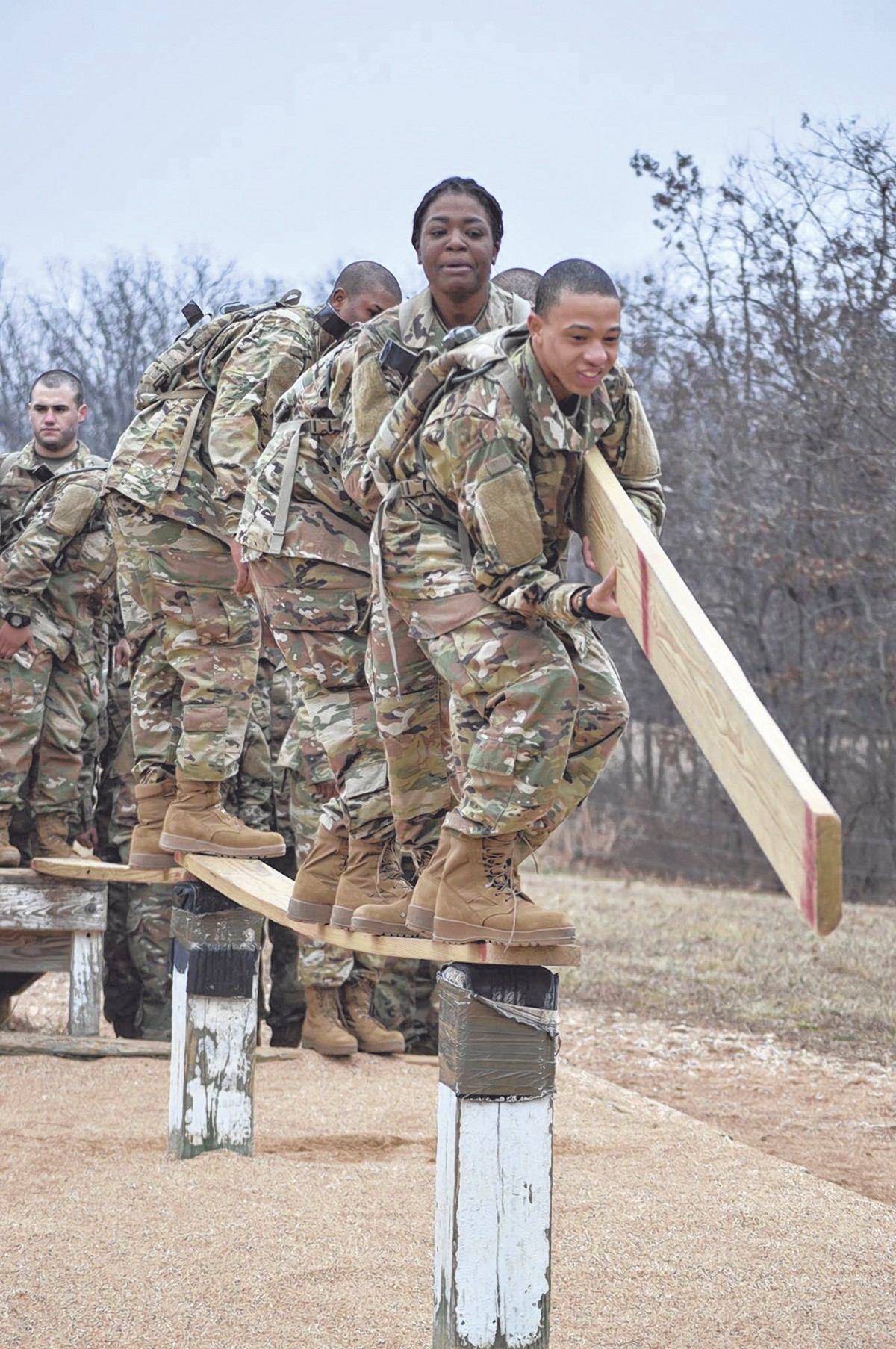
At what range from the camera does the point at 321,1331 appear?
3.77 meters

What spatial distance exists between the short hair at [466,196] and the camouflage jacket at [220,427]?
133cm

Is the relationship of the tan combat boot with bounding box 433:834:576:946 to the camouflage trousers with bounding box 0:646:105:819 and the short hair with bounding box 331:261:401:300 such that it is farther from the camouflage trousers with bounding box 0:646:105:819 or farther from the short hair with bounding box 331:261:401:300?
the camouflage trousers with bounding box 0:646:105:819

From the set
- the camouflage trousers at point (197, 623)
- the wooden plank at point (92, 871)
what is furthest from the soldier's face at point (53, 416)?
the wooden plank at point (92, 871)

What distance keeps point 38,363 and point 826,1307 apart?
1810 centimetres

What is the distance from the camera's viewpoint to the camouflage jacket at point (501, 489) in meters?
3.35

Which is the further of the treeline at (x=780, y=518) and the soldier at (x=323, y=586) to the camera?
the treeline at (x=780, y=518)

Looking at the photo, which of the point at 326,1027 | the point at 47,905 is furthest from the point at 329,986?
the point at 47,905

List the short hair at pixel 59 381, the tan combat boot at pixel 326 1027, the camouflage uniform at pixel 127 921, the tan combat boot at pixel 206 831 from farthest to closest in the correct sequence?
the camouflage uniform at pixel 127 921 → the short hair at pixel 59 381 → the tan combat boot at pixel 326 1027 → the tan combat boot at pixel 206 831

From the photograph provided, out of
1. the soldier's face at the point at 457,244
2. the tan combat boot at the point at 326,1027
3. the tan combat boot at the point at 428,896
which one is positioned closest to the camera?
the tan combat boot at the point at 428,896

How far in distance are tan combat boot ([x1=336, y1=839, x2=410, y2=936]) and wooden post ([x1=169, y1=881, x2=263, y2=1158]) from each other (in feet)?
3.68

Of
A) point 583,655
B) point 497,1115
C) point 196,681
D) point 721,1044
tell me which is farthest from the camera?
point 721,1044

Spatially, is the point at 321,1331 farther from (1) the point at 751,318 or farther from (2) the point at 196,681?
(1) the point at 751,318

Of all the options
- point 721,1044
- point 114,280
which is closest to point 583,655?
point 721,1044

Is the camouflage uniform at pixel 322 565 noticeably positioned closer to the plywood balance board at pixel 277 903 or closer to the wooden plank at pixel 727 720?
the plywood balance board at pixel 277 903
